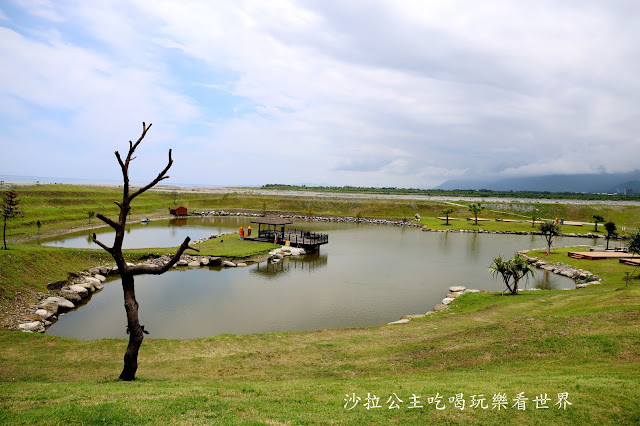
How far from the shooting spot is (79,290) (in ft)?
82.4

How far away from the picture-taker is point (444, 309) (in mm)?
22938

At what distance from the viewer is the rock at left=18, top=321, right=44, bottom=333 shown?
60.4 ft

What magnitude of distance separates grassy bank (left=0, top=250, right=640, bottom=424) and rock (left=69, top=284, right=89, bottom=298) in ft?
30.9

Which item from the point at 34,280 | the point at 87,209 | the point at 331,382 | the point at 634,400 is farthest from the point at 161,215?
the point at 634,400

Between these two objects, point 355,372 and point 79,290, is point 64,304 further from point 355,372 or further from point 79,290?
point 355,372

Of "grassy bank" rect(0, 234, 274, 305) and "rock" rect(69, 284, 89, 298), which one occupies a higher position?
"grassy bank" rect(0, 234, 274, 305)

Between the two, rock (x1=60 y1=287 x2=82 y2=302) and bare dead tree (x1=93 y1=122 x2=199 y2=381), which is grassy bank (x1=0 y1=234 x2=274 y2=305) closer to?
rock (x1=60 y1=287 x2=82 y2=302)

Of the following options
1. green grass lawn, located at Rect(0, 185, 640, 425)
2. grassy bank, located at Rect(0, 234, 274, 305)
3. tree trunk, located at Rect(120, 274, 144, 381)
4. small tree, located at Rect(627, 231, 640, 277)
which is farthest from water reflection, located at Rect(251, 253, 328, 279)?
small tree, located at Rect(627, 231, 640, 277)

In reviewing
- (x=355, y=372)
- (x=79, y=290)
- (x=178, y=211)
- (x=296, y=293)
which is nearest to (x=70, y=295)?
(x=79, y=290)

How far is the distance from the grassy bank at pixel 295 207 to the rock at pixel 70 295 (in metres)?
37.8

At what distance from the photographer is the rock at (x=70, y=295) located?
78.4 ft

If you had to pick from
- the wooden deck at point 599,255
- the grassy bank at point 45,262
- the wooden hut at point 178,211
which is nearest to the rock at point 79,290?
the grassy bank at point 45,262

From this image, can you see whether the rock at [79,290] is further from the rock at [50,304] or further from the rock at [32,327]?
the rock at [32,327]

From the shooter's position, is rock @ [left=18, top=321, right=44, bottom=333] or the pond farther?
the pond
